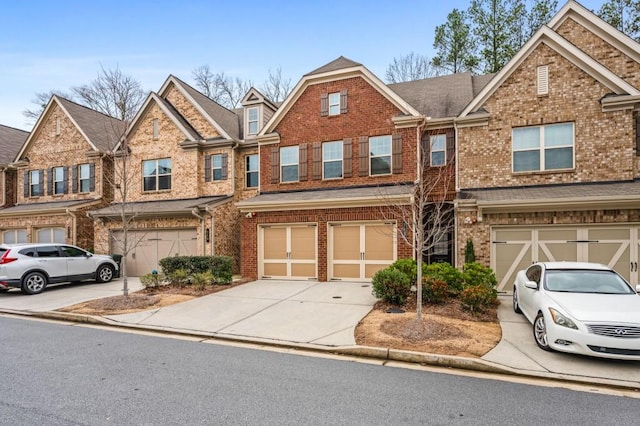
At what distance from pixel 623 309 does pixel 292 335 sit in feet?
19.2

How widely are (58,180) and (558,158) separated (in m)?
24.0

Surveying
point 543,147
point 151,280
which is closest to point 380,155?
point 543,147

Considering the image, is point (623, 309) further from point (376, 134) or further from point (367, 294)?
point (376, 134)

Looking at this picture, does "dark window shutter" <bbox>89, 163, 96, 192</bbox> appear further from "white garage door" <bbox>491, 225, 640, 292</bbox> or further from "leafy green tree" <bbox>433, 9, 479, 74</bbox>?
"leafy green tree" <bbox>433, 9, 479, 74</bbox>

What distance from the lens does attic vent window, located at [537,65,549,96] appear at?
42.6 ft

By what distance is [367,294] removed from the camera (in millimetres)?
11711

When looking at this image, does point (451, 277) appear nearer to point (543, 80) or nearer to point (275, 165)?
point (543, 80)

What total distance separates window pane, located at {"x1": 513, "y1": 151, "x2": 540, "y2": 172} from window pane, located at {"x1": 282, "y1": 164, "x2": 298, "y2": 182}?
838 centimetres

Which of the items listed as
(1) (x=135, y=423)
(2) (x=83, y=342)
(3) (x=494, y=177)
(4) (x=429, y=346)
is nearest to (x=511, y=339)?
(4) (x=429, y=346)

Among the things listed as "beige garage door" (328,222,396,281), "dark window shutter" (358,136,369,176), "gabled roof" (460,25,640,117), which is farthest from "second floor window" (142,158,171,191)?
"gabled roof" (460,25,640,117)

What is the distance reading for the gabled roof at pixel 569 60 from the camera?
12.1 m

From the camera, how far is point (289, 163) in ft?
53.9

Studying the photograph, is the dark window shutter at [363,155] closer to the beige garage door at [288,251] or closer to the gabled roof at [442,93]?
the gabled roof at [442,93]

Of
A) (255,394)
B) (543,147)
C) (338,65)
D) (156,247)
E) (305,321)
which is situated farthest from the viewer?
(156,247)
